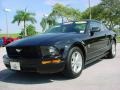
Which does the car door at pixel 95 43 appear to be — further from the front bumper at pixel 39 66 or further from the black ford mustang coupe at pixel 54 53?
the front bumper at pixel 39 66

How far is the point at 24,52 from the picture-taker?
5855 mm

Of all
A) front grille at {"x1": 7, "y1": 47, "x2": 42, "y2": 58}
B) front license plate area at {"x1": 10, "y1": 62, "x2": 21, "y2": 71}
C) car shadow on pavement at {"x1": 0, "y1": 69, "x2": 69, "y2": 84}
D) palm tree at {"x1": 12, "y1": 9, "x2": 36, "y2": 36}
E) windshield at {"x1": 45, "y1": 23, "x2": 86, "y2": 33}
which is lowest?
car shadow on pavement at {"x1": 0, "y1": 69, "x2": 69, "y2": 84}

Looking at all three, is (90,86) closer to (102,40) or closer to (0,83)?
(0,83)

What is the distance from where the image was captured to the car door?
22.6 ft

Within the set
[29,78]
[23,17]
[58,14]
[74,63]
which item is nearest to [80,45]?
[74,63]

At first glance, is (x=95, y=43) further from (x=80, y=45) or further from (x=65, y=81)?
(x=65, y=81)

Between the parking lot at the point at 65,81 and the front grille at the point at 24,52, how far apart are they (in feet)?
1.92

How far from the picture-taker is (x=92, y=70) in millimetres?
6926

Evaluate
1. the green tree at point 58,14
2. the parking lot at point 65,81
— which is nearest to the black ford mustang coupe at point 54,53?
the parking lot at point 65,81

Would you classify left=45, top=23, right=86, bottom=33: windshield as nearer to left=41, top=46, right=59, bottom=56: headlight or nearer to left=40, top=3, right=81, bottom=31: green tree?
left=41, top=46, right=59, bottom=56: headlight

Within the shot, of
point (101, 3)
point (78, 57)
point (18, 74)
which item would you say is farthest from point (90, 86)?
point (101, 3)

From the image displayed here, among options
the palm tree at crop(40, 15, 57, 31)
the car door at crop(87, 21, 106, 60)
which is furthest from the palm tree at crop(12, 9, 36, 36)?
the car door at crop(87, 21, 106, 60)

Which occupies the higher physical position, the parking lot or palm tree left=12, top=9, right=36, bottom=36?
palm tree left=12, top=9, right=36, bottom=36

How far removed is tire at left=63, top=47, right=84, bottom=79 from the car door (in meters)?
0.47
